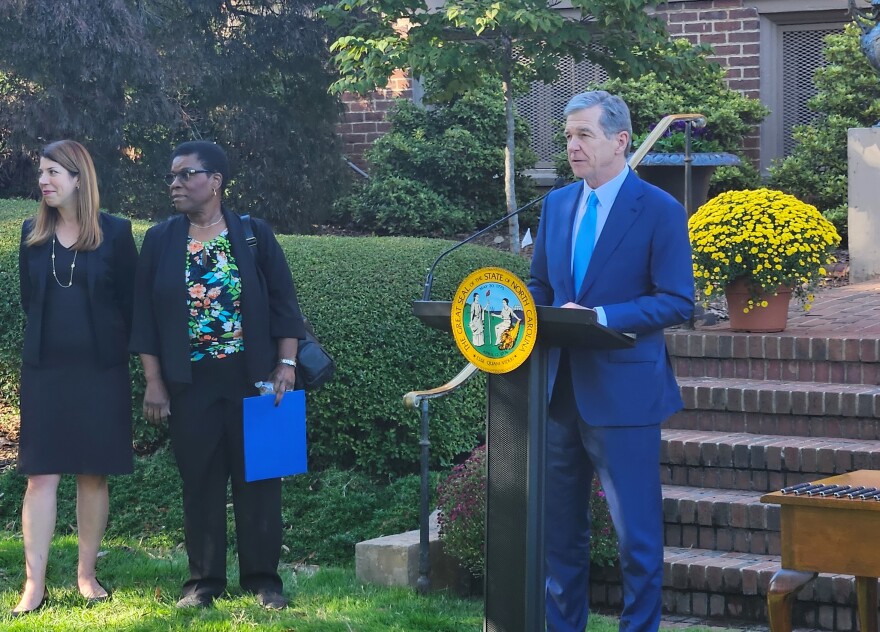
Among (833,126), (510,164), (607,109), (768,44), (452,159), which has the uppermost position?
(768,44)

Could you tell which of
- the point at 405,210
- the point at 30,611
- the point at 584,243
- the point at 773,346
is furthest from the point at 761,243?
the point at 405,210

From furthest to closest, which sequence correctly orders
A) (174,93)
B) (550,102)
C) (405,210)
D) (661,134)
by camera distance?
(550,102) < (405,210) < (174,93) < (661,134)

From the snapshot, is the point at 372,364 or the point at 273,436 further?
the point at 372,364

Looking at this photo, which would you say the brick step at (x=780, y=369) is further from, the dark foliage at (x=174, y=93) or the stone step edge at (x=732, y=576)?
the dark foliage at (x=174, y=93)

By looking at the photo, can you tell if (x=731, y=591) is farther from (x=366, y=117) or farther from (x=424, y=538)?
(x=366, y=117)

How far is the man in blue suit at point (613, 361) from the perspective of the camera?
3998mm

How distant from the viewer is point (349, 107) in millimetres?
13414

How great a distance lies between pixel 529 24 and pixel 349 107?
14.3 feet

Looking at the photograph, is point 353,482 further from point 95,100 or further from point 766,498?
point 95,100

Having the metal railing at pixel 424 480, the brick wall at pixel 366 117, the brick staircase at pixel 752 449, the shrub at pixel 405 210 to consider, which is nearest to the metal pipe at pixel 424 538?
the metal railing at pixel 424 480

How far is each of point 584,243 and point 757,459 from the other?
2197 mm

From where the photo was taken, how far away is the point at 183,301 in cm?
492

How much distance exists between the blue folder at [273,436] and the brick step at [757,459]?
1.95m

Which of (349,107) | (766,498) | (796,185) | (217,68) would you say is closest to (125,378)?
(766,498)
